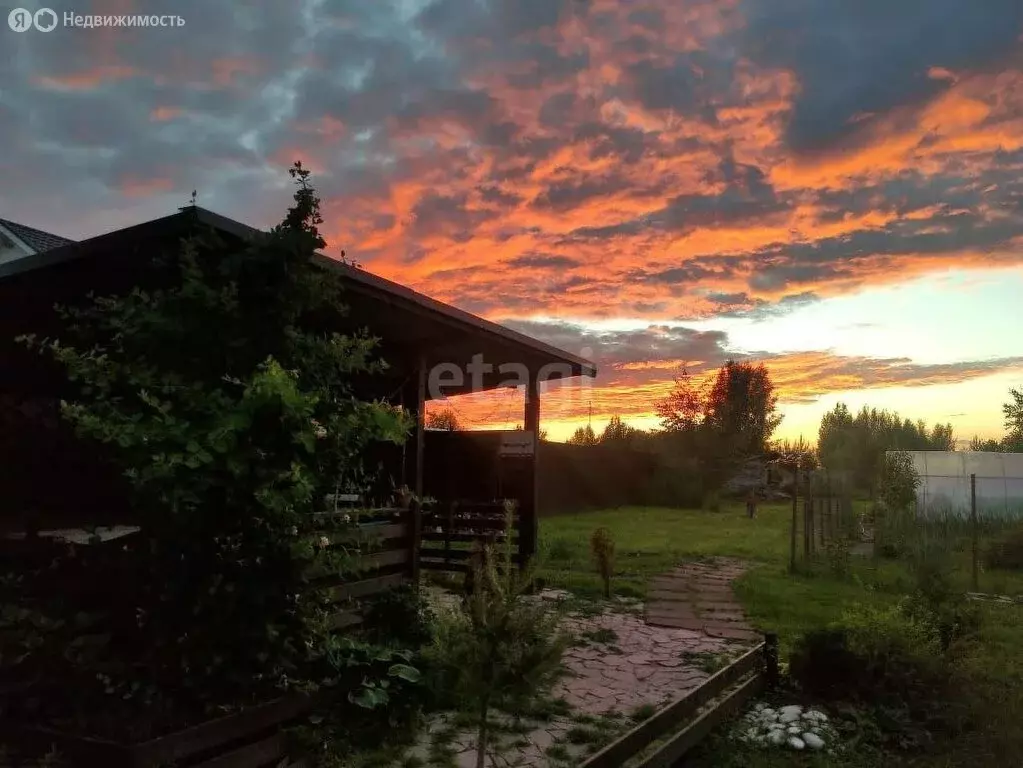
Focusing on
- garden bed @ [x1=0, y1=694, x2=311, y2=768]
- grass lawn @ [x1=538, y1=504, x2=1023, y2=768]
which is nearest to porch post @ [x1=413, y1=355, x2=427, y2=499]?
grass lawn @ [x1=538, y1=504, x2=1023, y2=768]

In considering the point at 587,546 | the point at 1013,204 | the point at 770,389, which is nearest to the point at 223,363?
the point at 1013,204

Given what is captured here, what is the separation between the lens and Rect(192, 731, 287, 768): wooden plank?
3.46 metres

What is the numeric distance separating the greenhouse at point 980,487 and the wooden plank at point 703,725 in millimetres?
13346

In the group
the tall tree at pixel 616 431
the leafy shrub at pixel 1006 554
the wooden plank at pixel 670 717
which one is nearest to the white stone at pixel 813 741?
the wooden plank at pixel 670 717

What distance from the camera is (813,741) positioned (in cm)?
446

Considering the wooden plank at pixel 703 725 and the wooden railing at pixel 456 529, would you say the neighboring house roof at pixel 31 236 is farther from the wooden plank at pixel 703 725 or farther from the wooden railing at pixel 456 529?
the wooden plank at pixel 703 725

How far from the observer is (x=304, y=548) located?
11.6 ft

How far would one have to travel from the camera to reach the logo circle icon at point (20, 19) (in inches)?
287

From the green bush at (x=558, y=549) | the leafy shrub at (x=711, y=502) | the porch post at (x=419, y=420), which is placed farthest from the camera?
the leafy shrub at (x=711, y=502)

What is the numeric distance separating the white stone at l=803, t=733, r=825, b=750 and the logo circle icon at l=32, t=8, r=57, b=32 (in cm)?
887

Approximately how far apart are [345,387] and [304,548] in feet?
3.58

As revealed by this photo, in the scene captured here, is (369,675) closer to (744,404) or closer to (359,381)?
(359,381)

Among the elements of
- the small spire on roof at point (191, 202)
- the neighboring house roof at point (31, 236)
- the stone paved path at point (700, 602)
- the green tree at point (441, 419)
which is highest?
the neighboring house roof at point (31, 236)

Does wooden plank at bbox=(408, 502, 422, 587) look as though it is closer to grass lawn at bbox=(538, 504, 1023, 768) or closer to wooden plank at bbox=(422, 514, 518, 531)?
grass lawn at bbox=(538, 504, 1023, 768)
